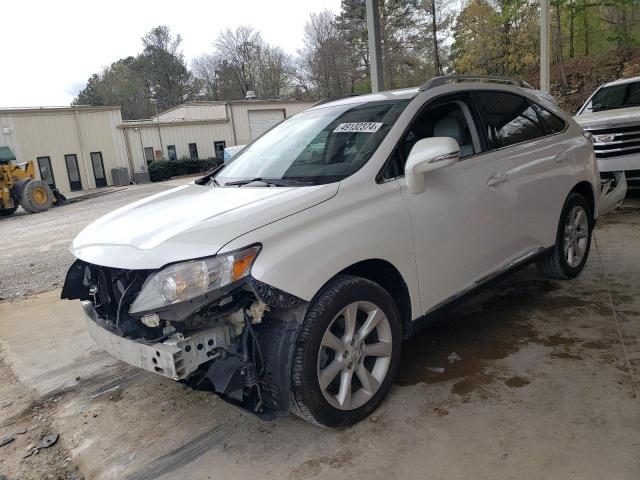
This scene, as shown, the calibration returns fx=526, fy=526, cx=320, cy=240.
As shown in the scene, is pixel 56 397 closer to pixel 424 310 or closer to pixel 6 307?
pixel 424 310

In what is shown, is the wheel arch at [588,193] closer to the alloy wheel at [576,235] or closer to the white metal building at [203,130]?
the alloy wheel at [576,235]

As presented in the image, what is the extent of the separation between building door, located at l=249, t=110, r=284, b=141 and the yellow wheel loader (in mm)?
17721

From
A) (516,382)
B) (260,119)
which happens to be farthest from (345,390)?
(260,119)

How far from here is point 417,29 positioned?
35.9 metres

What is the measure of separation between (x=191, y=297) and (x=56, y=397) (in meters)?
1.96

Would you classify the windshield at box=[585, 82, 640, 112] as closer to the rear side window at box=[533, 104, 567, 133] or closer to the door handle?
the rear side window at box=[533, 104, 567, 133]

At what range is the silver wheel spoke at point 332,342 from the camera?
258 cm

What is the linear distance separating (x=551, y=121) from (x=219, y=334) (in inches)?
133

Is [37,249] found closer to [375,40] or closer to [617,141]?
[375,40]

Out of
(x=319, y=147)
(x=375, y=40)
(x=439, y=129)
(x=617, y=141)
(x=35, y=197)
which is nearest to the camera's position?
(x=319, y=147)

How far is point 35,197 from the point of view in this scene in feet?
62.0

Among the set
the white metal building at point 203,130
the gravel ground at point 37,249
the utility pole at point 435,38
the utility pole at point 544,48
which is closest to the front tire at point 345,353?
the gravel ground at point 37,249

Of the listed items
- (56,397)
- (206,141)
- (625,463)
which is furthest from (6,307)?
(206,141)

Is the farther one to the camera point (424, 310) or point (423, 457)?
point (424, 310)
